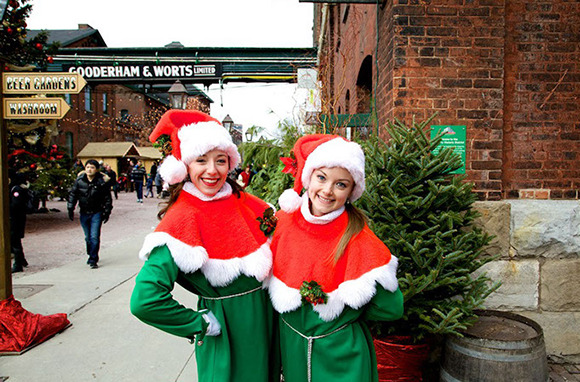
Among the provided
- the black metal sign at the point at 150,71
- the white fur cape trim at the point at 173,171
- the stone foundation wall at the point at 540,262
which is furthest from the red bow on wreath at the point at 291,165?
the black metal sign at the point at 150,71

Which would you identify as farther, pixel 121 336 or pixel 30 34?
pixel 30 34

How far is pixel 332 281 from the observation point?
192cm

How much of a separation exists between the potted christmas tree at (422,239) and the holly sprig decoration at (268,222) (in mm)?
998

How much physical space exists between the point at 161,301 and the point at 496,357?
2.23 m

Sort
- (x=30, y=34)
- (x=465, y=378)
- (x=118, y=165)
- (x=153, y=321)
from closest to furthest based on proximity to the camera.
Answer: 1. (x=153, y=321)
2. (x=465, y=378)
3. (x=30, y=34)
4. (x=118, y=165)

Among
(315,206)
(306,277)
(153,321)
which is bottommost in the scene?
(153,321)

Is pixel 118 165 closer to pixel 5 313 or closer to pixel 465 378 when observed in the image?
pixel 5 313

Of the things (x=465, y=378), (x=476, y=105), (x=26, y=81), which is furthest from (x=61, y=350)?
(x=476, y=105)

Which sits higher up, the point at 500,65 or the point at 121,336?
the point at 500,65

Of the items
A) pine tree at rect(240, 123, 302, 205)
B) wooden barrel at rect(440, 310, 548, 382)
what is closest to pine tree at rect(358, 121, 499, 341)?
wooden barrel at rect(440, 310, 548, 382)

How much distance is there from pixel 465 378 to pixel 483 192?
182cm

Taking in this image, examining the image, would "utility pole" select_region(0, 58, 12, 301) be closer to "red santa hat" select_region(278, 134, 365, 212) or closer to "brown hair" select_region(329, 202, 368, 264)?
"red santa hat" select_region(278, 134, 365, 212)

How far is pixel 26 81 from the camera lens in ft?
13.2

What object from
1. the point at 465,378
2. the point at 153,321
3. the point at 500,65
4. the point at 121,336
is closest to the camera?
the point at 153,321
